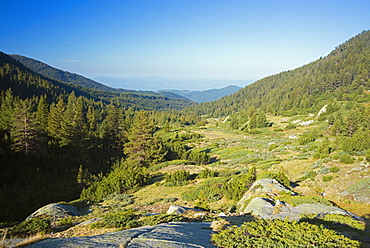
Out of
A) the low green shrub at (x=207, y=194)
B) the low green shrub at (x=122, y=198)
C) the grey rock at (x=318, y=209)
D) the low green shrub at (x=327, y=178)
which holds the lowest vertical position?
the low green shrub at (x=122, y=198)

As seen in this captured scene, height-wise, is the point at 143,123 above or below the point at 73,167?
above

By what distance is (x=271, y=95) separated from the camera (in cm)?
16712

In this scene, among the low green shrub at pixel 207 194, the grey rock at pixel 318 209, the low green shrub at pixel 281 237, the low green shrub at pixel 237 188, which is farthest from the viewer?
the low green shrub at pixel 207 194

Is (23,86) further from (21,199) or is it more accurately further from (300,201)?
(300,201)

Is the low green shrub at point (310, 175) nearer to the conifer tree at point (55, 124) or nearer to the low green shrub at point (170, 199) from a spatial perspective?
the low green shrub at point (170, 199)

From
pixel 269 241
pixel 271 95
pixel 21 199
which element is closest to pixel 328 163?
pixel 269 241

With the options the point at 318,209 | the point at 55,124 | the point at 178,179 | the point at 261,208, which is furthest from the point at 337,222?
the point at 55,124

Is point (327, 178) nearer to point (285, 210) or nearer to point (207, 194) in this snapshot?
point (285, 210)

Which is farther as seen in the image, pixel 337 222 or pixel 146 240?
pixel 337 222

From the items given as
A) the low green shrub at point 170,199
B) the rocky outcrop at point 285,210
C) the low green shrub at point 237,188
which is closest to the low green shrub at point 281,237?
the rocky outcrop at point 285,210

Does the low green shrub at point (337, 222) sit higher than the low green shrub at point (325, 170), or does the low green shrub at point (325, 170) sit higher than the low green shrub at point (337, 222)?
the low green shrub at point (337, 222)

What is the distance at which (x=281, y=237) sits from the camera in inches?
227

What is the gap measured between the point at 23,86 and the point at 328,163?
16760 cm

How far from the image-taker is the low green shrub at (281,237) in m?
5.35
